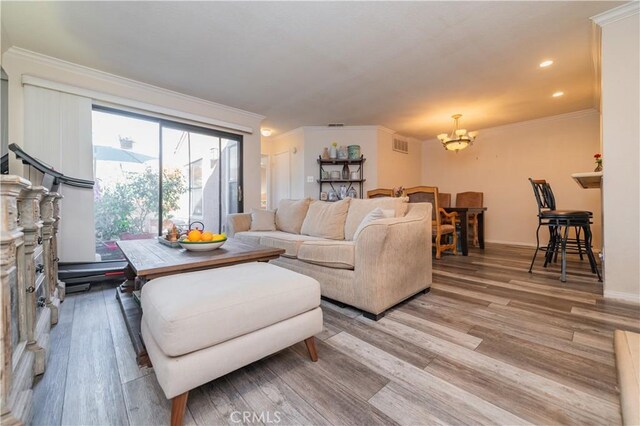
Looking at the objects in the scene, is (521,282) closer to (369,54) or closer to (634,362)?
(634,362)

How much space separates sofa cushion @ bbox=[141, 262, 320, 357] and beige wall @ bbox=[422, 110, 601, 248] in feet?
17.9

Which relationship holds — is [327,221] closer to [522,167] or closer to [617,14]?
Answer: [617,14]

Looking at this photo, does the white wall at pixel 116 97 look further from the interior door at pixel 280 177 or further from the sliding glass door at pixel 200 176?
the interior door at pixel 280 177

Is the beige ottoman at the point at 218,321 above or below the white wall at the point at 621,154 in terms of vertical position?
below

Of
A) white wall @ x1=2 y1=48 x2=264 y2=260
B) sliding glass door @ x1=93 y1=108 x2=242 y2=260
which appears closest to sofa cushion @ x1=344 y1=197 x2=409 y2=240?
sliding glass door @ x1=93 y1=108 x2=242 y2=260

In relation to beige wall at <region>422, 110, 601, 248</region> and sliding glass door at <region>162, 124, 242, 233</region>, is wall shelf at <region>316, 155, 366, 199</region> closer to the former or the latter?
sliding glass door at <region>162, 124, 242, 233</region>

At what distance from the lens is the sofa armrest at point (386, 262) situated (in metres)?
1.76

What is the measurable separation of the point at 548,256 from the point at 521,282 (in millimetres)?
1094

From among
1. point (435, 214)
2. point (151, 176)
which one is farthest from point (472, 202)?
point (151, 176)

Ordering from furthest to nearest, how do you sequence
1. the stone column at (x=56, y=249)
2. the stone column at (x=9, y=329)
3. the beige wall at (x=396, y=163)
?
the beige wall at (x=396, y=163) < the stone column at (x=56, y=249) < the stone column at (x=9, y=329)

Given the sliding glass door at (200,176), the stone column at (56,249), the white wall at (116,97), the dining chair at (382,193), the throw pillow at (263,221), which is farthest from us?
the dining chair at (382,193)

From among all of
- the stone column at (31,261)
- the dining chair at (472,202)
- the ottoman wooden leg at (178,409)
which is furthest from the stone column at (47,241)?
the dining chair at (472,202)

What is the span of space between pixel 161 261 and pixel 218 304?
0.68 metres

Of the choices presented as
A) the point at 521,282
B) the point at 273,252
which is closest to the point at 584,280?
the point at 521,282
